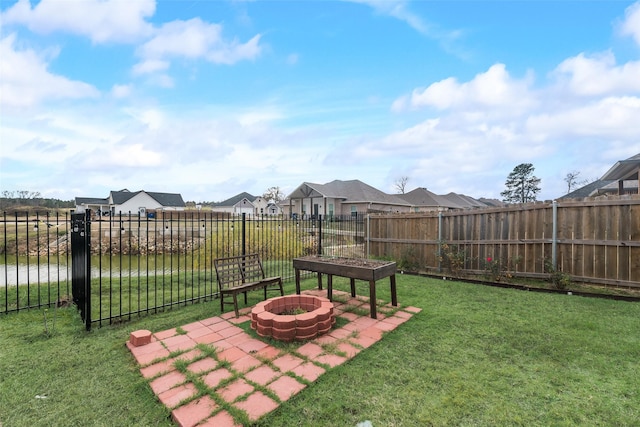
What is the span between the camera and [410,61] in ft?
29.2

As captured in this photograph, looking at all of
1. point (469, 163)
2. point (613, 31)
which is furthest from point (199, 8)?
point (469, 163)

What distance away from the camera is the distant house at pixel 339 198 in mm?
27031

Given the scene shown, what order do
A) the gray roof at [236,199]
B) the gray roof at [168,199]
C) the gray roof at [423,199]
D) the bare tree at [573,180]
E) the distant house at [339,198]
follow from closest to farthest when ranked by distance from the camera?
the distant house at [339,198], the gray roof at [423,199], the bare tree at [573,180], the gray roof at [168,199], the gray roof at [236,199]

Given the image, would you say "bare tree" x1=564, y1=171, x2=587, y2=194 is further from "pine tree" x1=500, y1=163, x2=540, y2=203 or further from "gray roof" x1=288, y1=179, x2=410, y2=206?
"gray roof" x1=288, y1=179, x2=410, y2=206

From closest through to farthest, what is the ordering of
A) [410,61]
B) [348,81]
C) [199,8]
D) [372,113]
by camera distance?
[199,8] < [410,61] < [348,81] < [372,113]

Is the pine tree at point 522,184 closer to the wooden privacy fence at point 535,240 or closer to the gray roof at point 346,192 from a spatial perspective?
the gray roof at point 346,192

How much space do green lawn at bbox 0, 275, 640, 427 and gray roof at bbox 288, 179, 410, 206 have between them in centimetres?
2330

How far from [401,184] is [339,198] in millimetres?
25746

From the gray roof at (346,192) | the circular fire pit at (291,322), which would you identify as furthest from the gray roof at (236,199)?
the circular fire pit at (291,322)

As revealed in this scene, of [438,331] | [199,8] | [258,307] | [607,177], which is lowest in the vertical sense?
[438,331]

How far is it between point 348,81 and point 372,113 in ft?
7.78

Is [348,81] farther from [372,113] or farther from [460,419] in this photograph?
[460,419]

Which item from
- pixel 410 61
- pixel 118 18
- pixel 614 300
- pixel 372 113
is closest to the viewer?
pixel 614 300

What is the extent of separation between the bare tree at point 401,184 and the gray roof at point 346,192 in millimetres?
19382
